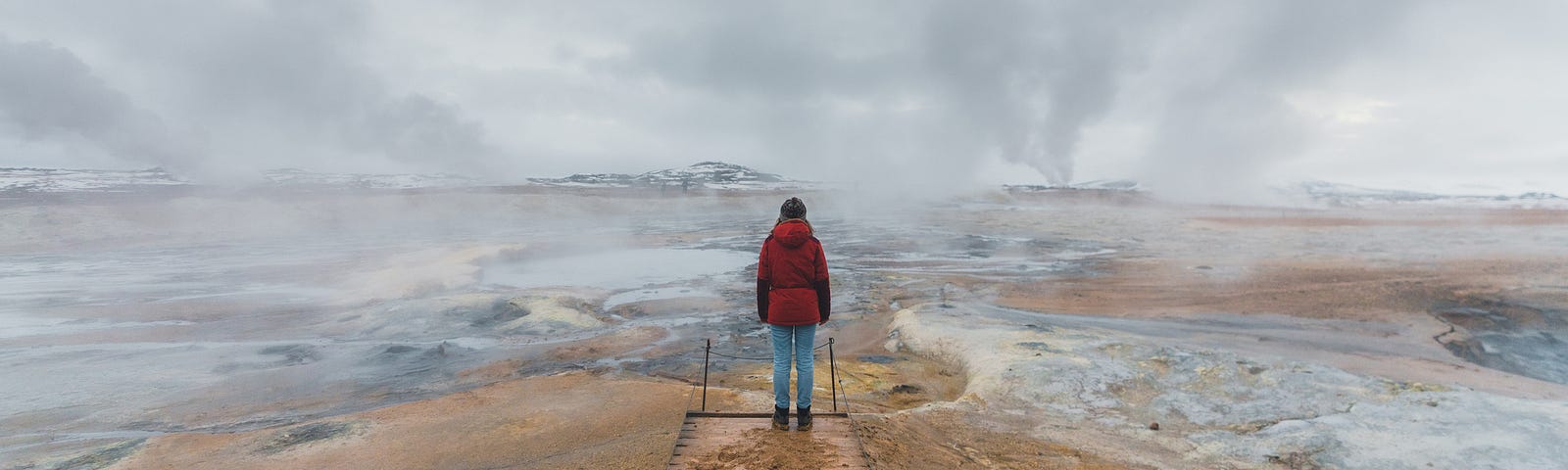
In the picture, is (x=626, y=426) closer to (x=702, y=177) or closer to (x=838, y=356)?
(x=838, y=356)

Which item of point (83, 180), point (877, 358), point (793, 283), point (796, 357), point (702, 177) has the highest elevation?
point (702, 177)

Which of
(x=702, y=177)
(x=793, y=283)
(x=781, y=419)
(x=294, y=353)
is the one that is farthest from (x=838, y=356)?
(x=702, y=177)

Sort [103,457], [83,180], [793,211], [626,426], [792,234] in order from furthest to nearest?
[83,180], [626,426], [103,457], [793,211], [792,234]

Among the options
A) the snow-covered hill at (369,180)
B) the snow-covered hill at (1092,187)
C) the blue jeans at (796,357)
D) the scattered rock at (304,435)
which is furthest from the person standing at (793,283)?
the snow-covered hill at (1092,187)

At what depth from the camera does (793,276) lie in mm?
3680

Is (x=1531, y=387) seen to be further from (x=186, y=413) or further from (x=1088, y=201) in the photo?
(x=1088, y=201)

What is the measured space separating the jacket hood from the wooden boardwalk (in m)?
1.15

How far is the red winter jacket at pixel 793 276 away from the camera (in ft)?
11.9

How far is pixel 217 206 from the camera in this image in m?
33.3

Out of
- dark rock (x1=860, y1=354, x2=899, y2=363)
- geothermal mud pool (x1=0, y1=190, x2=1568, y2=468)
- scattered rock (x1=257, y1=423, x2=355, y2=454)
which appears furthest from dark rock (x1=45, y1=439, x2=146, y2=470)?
dark rock (x1=860, y1=354, x2=899, y2=363)

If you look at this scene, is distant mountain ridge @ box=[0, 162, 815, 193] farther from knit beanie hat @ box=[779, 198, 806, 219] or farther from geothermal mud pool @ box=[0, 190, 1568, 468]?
knit beanie hat @ box=[779, 198, 806, 219]

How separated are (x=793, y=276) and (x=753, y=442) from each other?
1.00 m

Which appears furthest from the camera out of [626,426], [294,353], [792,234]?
[294,353]

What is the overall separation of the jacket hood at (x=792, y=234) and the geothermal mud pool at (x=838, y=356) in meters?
1.42
